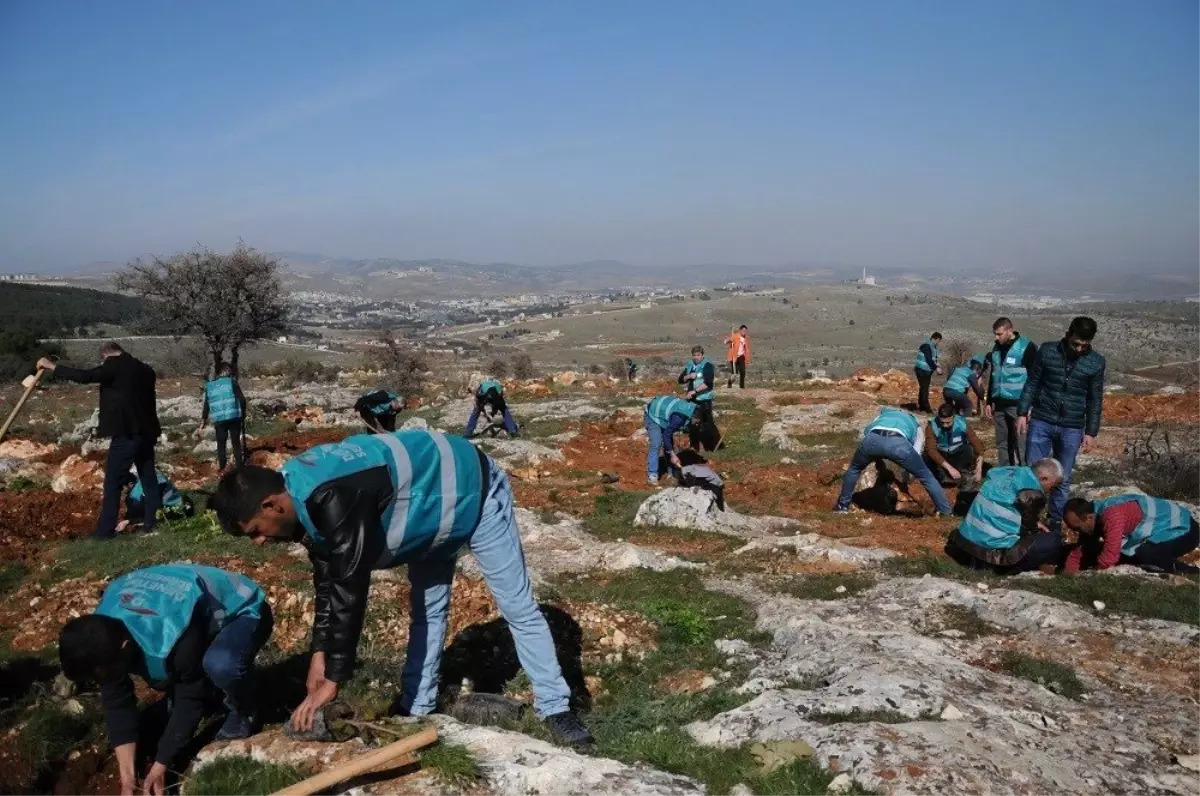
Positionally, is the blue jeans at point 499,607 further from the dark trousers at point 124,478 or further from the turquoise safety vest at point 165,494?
the turquoise safety vest at point 165,494

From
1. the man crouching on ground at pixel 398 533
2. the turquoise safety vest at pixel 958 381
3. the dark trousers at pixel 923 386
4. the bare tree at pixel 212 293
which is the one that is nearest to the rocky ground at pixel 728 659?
the man crouching on ground at pixel 398 533

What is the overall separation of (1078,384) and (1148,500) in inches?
54.8

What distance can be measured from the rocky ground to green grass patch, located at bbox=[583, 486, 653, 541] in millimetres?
49

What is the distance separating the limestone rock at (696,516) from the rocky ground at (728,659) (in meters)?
0.03

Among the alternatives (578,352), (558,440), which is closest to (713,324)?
(578,352)

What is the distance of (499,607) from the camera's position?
4164mm

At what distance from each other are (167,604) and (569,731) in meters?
2.05

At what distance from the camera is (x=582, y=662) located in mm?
5688

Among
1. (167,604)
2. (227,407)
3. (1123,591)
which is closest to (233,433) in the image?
(227,407)

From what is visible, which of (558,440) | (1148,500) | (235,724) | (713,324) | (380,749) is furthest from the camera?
(713,324)

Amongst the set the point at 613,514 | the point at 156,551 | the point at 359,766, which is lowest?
the point at 613,514

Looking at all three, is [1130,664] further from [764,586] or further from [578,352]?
[578,352]

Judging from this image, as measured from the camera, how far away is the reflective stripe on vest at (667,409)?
1152 cm

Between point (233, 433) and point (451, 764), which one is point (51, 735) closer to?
point (451, 764)
